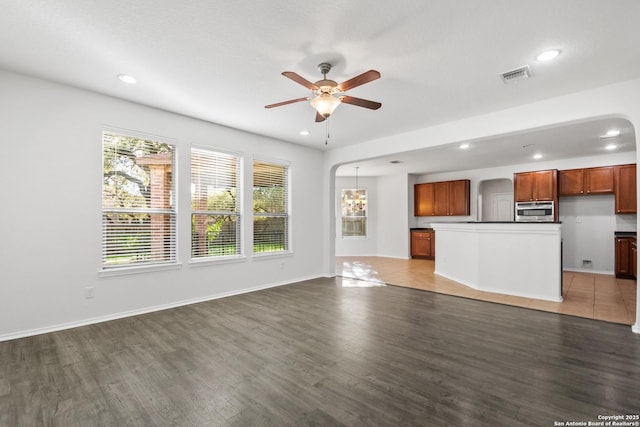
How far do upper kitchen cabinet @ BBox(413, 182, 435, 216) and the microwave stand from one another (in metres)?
2.33

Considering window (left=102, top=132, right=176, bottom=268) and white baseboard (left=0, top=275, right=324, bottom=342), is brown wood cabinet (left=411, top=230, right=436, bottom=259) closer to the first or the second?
white baseboard (left=0, top=275, right=324, bottom=342)

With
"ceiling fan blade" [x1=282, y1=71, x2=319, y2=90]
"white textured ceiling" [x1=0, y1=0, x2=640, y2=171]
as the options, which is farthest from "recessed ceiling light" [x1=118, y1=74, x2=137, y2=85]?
"ceiling fan blade" [x1=282, y1=71, x2=319, y2=90]

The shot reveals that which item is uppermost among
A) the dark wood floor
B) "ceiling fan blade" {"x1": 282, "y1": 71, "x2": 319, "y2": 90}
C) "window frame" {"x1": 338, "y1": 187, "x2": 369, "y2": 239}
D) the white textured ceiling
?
the white textured ceiling

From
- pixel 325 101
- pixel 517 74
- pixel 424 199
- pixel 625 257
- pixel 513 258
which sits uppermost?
pixel 517 74

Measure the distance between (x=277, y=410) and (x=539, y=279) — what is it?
4.53 m

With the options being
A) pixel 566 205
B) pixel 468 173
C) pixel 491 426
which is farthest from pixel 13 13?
pixel 566 205

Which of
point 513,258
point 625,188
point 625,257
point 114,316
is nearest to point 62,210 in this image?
point 114,316

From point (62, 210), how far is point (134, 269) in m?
1.06

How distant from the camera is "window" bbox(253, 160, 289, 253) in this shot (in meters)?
5.48

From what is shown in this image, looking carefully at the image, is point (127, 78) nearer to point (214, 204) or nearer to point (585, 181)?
point (214, 204)

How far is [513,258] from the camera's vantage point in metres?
4.81

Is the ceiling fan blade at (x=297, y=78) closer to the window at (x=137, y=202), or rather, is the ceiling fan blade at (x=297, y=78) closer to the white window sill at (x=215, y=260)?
the window at (x=137, y=202)

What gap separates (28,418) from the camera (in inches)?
74.0

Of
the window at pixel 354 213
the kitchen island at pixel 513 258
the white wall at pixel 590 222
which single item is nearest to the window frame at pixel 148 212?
the kitchen island at pixel 513 258
